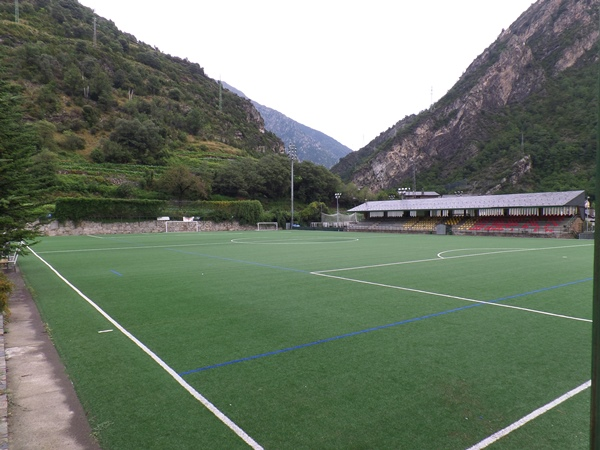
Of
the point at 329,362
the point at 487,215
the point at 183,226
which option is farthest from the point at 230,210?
the point at 329,362

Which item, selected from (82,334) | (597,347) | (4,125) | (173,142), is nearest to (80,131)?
(173,142)

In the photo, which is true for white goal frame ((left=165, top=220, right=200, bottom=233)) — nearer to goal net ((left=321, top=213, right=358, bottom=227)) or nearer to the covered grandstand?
goal net ((left=321, top=213, right=358, bottom=227))

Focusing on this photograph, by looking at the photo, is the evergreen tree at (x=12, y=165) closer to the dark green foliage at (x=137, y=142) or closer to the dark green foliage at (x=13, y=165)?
the dark green foliage at (x=13, y=165)

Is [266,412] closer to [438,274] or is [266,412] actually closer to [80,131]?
[438,274]

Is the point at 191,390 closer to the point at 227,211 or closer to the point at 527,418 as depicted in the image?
the point at 527,418

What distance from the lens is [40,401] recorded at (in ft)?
12.7

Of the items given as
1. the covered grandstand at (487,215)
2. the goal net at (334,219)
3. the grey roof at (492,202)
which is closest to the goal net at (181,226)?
the goal net at (334,219)

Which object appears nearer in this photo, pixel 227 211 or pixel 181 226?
pixel 181 226

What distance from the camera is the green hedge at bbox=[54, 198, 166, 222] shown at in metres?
41.2

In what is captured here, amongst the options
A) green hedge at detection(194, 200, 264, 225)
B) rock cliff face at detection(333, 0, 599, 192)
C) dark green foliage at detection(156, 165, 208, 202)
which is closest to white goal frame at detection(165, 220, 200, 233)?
green hedge at detection(194, 200, 264, 225)

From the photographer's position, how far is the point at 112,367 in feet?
15.5

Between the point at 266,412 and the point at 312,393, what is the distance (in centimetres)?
57

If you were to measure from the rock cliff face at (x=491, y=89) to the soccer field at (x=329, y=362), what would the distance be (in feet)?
277

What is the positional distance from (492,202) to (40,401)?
44.4 metres
